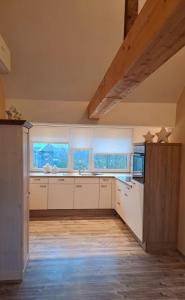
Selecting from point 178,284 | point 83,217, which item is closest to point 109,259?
point 178,284

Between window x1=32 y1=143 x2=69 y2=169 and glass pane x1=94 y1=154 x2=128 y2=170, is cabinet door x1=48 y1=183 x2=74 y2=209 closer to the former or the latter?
window x1=32 y1=143 x2=69 y2=169

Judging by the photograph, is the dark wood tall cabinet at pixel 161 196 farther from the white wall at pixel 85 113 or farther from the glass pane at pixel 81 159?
the glass pane at pixel 81 159

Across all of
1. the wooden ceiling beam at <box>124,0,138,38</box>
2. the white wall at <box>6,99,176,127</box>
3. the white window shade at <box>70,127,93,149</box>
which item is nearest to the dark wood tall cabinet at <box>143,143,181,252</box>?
the white wall at <box>6,99,176,127</box>

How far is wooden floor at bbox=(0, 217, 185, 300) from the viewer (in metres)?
2.68

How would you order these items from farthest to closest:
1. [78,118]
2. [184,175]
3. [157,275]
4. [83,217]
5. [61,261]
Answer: [83,217], [78,118], [184,175], [61,261], [157,275]

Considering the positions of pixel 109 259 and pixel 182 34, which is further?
pixel 109 259

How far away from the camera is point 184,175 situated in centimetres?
375

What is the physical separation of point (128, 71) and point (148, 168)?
2191 mm

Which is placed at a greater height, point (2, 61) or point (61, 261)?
point (2, 61)

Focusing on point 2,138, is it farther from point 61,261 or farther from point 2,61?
point 61,261

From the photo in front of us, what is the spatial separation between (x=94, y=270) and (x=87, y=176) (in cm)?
252

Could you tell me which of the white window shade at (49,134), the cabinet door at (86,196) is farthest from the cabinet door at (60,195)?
the white window shade at (49,134)

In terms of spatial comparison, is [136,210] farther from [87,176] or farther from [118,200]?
[87,176]

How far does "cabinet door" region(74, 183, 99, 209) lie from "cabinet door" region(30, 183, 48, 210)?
0.68 m
